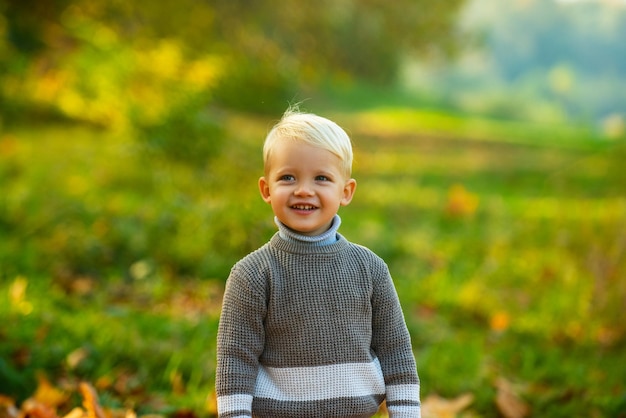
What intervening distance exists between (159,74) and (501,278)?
3.54 meters

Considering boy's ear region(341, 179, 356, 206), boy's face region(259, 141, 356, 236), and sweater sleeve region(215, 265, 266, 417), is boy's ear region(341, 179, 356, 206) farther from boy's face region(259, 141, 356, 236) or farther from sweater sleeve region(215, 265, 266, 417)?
sweater sleeve region(215, 265, 266, 417)

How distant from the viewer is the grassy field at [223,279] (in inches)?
140

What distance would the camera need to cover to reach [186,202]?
17.3 ft

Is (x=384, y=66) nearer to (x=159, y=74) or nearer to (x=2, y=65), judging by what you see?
(x=2, y=65)

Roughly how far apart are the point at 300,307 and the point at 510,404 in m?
1.81

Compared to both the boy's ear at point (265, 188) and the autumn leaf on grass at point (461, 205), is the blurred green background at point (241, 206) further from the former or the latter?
the boy's ear at point (265, 188)

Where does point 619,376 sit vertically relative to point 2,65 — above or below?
below

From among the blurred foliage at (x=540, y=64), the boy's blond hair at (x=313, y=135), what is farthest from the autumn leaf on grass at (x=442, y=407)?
the blurred foliage at (x=540, y=64)

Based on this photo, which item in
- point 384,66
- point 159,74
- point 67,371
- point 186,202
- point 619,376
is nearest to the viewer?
point 67,371

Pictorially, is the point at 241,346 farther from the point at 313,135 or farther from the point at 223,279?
the point at 223,279

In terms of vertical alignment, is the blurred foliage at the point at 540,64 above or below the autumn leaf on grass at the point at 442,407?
above

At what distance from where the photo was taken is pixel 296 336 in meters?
2.09

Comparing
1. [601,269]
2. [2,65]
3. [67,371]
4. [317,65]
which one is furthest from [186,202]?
[2,65]

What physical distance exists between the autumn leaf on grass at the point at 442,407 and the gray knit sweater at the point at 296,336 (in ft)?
3.67
